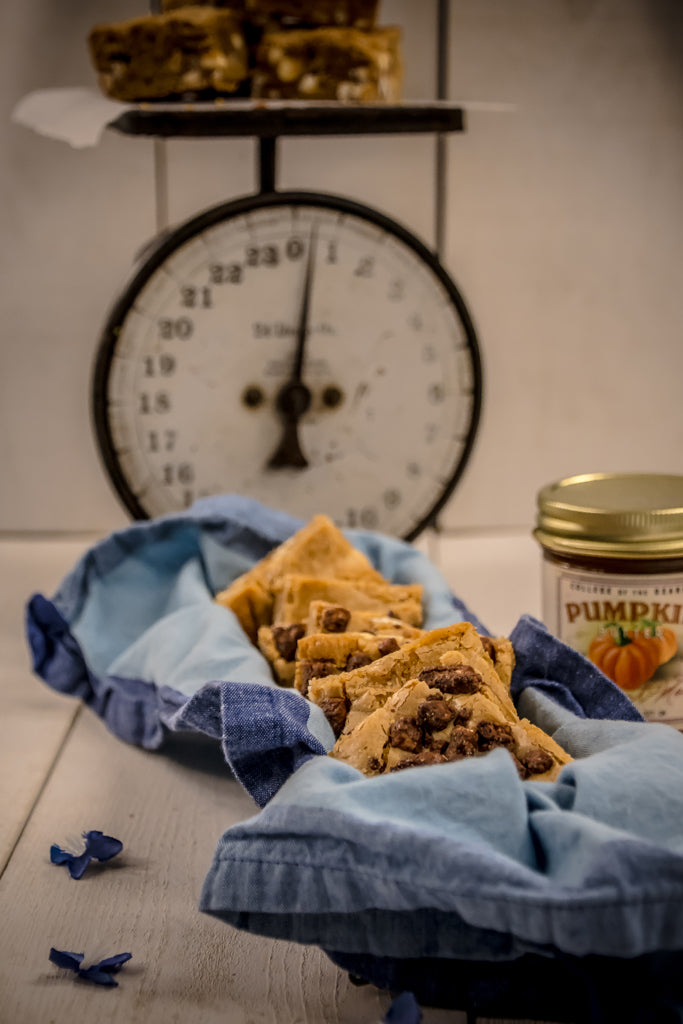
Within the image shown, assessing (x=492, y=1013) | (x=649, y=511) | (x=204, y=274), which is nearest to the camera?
(x=492, y=1013)

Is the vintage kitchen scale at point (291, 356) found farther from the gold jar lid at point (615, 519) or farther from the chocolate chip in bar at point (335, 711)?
the chocolate chip in bar at point (335, 711)

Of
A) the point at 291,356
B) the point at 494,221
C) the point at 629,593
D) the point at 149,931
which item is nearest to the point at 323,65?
the point at 291,356

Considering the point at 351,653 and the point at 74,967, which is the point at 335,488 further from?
the point at 74,967

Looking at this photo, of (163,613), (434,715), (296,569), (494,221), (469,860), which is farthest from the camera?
(494,221)

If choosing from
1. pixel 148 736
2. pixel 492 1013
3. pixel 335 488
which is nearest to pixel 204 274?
pixel 335 488

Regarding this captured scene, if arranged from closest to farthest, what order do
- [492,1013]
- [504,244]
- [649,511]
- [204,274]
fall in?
[492,1013], [649,511], [204,274], [504,244]

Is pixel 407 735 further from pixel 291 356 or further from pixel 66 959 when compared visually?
pixel 291 356

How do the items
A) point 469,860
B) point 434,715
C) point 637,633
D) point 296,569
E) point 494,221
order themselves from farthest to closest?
point 494,221
point 296,569
point 637,633
point 434,715
point 469,860
